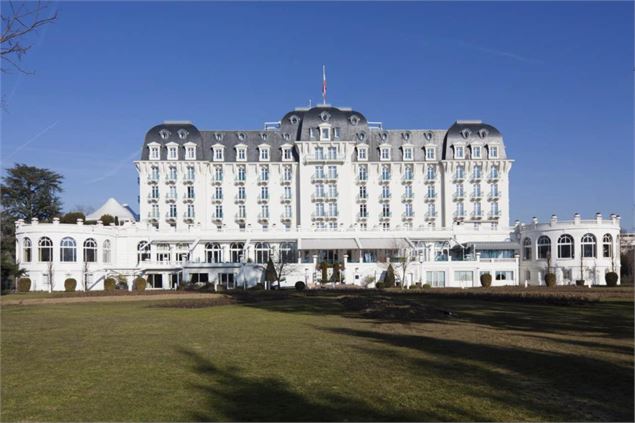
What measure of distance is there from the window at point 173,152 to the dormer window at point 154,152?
1394mm

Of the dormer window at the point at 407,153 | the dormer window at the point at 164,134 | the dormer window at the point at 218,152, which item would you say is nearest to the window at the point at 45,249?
the dormer window at the point at 164,134

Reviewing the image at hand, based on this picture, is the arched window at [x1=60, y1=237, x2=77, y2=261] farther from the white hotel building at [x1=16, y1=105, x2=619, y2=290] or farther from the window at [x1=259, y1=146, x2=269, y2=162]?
the window at [x1=259, y1=146, x2=269, y2=162]

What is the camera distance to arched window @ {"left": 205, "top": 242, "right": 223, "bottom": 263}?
7306 cm

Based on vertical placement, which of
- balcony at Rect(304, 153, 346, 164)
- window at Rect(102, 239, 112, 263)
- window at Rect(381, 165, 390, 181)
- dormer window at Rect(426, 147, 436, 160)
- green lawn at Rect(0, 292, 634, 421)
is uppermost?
dormer window at Rect(426, 147, 436, 160)

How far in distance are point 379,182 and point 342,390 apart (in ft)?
237

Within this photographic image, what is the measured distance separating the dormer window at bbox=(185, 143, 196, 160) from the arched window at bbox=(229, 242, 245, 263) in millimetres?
14857

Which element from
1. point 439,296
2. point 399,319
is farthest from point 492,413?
point 439,296

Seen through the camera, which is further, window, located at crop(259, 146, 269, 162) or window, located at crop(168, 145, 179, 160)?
window, located at crop(259, 146, 269, 162)

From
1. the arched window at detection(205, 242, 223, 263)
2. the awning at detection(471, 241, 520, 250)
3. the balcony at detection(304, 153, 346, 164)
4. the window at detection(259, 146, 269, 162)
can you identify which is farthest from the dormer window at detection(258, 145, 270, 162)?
the awning at detection(471, 241, 520, 250)

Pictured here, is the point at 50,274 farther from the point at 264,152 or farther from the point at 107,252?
the point at 264,152

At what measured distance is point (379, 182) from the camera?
8300cm

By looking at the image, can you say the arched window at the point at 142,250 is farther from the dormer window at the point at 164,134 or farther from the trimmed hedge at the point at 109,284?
the dormer window at the point at 164,134

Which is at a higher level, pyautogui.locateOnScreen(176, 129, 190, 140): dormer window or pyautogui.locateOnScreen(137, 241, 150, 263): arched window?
pyautogui.locateOnScreen(176, 129, 190, 140): dormer window

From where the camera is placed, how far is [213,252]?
73.2 m
